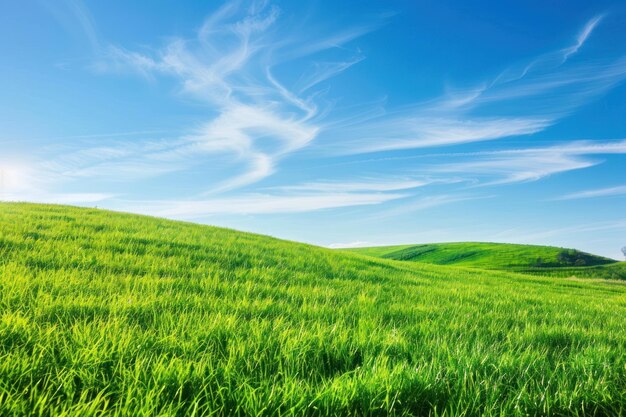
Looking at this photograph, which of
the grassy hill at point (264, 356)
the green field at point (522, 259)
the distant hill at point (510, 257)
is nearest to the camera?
the grassy hill at point (264, 356)

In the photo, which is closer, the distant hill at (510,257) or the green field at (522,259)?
the green field at (522,259)

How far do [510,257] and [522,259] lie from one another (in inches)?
112

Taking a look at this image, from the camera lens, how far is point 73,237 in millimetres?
8375

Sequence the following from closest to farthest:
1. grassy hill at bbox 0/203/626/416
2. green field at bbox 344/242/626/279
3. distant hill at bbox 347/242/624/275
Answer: grassy hill at bbox 0/203/626/416
green field at bbox 344/242/626/279
distant hill at bbox 347/242/624/275

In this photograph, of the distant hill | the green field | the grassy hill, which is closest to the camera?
the grassy hill

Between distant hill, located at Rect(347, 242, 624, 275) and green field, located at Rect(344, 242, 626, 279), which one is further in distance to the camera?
distant hill, located at Rect(347, 242, 624, 275)

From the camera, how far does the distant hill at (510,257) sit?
84.1 m

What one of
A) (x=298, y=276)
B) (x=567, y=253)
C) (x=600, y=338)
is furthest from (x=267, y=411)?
(x=567, y=253)

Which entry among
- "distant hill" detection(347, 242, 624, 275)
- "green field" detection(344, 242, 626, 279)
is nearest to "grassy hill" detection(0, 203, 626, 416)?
"green field" detection(344, 242, 626, 279)

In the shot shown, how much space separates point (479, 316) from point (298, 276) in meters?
3.30

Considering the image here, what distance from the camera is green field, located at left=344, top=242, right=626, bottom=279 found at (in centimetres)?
7875

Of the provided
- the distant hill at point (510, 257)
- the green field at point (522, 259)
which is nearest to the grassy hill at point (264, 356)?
the green field at point (522, 259)

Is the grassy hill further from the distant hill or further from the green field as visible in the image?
the distant hill

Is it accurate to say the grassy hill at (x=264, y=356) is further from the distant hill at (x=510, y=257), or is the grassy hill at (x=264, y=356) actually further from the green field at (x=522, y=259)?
the distant hill at (x=510, y=257)
